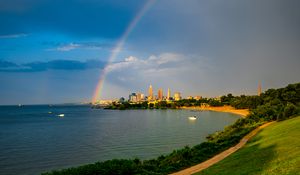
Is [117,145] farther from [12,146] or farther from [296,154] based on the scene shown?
[296,154]

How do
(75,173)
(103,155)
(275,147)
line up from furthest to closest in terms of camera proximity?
1. (103,155)
2. (275,147)
3. (75,173)

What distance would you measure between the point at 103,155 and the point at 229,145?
771 inches

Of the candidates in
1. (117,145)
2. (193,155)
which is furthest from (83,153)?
(193,155)

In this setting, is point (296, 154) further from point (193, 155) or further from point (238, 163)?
point (193, 155)

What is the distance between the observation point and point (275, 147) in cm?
2570

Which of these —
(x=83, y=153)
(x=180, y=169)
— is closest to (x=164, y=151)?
(x=83, y=153)

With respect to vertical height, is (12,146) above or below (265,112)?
below

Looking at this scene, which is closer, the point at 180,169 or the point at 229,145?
the point at 180,169

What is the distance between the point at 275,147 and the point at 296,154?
18.6 feet

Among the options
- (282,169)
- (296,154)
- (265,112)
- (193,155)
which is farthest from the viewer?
(265,112)

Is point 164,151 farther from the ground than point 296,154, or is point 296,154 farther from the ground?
point 296,154

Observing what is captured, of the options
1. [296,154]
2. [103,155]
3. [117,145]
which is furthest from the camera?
[117,145]

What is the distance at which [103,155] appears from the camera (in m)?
45.0

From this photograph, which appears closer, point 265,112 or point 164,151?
point 164,151
